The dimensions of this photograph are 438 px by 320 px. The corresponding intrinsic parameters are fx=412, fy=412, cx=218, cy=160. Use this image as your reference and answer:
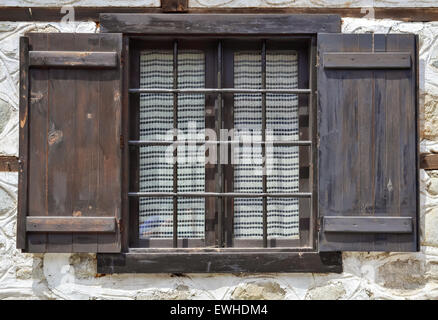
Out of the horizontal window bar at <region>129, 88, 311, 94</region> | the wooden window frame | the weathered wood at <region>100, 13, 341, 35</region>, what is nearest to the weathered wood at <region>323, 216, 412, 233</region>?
the wooden window frame

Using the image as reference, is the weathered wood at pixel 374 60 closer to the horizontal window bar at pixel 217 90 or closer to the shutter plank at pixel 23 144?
the horizontal window bar at pixel 217 90

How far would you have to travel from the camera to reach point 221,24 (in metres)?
2.56

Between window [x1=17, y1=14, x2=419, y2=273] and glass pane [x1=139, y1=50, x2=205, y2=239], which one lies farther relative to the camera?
glass pane [x1=139, y1=50, x2=205, y2=239]

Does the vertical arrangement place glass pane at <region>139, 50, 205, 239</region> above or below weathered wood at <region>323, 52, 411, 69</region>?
below

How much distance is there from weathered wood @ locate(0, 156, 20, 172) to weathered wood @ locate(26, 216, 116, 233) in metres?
0.35

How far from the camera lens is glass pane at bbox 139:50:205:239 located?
8.71 feet

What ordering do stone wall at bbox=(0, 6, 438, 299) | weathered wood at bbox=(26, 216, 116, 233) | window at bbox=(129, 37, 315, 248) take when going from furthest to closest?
window at bbox=(129, 37, 315, 248), stone wall at bbox=(0, 6, 438, 299), weathered wood at bbox=(26, 216, 116, 233)

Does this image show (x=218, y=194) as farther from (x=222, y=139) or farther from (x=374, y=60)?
(x=374, y=60)

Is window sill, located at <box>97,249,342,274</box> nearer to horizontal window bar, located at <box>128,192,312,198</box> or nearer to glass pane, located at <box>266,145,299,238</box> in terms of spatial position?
glass pane, located at <box>266,145,299,238</box>

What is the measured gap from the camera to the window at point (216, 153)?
2463 millimetres

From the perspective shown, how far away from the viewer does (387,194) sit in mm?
2463

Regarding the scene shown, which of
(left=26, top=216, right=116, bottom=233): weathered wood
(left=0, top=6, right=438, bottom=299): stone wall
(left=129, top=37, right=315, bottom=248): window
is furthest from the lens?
(left=129, top=37, right=315, bottom=248): window

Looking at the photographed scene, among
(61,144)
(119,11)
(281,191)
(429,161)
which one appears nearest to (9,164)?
(61,144)

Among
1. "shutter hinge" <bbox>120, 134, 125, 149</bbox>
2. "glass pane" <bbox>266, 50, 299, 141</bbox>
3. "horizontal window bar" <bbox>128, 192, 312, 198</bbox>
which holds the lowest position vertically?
"horizontal window bar" <bbox>128, 192, 312, 198</bbox>
